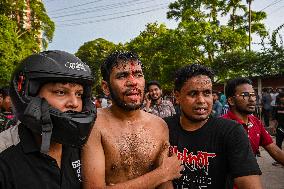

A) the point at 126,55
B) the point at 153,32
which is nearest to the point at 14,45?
the point at 126,55

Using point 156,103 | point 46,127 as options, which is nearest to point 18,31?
point 156,103

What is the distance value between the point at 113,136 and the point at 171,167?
0.45 meters

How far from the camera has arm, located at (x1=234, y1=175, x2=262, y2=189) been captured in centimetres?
A: 218

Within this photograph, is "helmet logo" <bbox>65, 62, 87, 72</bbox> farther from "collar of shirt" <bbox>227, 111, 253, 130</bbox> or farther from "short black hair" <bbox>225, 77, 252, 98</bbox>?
"short black hair" <bbox>225, 77, 252, 98</bbox>

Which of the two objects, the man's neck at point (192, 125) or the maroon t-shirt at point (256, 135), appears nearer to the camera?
the man's neck at point (192, 125)

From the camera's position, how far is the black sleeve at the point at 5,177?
5.20ft

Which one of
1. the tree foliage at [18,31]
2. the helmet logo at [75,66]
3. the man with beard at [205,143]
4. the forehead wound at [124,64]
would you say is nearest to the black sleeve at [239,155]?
the man with beard at [205,143]

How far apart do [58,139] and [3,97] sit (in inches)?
210

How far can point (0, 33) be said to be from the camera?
62.0ft

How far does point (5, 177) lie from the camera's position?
63.1 inches

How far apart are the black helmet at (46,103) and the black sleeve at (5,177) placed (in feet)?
0.63

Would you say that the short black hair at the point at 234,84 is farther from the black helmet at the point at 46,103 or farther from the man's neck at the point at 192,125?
the black helmet at the point at 46,103

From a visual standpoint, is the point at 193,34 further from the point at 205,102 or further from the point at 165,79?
the point at 205,102

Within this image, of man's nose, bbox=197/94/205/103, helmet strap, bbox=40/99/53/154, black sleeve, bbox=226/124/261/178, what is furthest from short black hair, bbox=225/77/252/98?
helmet strap, bbox=40/99/53/154
